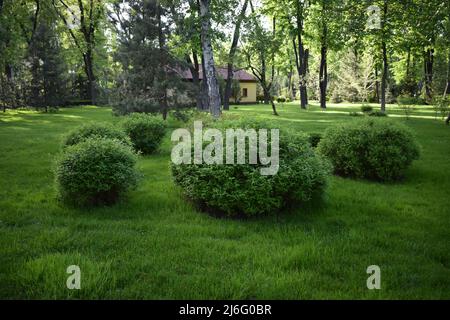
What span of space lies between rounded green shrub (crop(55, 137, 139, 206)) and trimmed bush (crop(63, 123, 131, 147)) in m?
2.44

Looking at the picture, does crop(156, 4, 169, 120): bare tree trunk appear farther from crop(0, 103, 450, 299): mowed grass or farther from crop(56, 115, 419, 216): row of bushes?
crop(56, 115, 419, 216): row of bushes

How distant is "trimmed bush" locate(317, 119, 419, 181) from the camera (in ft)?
28.1

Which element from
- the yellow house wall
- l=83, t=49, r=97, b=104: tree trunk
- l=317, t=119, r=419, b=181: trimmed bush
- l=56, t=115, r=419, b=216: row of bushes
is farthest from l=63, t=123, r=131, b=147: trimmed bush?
the yellow house wall

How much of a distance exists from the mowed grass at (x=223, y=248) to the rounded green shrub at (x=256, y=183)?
0.29 m

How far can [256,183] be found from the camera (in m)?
5.89

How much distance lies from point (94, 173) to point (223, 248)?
2.97 metres

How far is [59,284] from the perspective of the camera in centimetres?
387

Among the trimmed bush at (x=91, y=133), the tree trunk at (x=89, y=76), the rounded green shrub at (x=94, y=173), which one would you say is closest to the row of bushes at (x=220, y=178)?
the rounded green shrub at (x=94, y=173)

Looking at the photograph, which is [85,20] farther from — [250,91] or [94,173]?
[94,173]

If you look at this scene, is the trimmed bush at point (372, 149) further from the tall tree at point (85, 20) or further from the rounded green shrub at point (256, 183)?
the tall tree at point (85, 20)

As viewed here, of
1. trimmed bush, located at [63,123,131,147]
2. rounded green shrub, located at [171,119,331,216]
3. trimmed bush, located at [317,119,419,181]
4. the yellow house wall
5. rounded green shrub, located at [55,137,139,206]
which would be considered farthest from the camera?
the yellow house wall

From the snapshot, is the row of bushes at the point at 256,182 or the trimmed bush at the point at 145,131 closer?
the row of bushes at the point at 256,182

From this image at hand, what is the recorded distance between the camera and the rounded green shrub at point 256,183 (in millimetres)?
5898

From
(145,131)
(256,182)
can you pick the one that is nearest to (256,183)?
(256,182)
